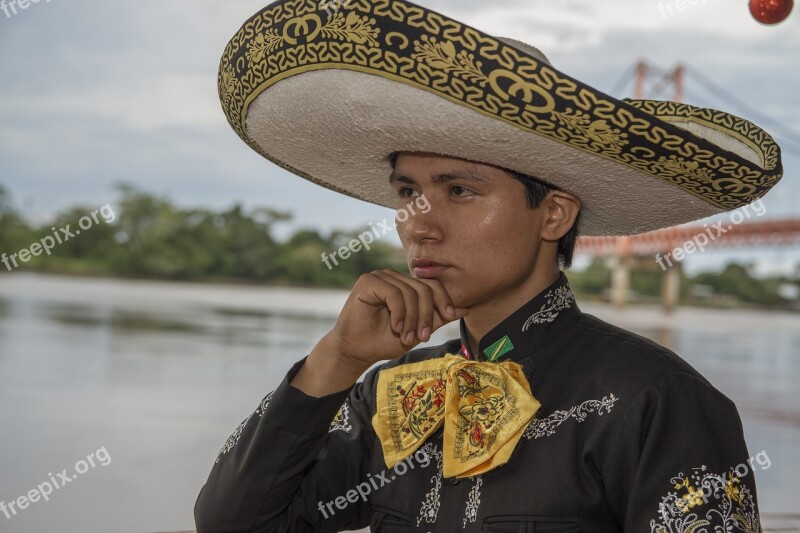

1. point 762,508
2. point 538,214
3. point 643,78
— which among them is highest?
point 643,78

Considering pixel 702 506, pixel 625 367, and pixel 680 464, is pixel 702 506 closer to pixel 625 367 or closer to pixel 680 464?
pixel 680 464

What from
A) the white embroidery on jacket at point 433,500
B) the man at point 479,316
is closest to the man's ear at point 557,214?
the man at point 479,316

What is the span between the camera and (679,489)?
865 millimetres

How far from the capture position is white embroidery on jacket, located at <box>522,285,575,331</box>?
113 cm

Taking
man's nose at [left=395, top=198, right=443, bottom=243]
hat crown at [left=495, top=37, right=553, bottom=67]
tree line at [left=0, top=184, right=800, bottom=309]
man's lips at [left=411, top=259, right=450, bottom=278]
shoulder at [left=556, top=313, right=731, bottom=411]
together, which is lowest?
shoulder at [left=556, top=313, right=731, bottom=411]

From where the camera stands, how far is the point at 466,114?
927 millimetres

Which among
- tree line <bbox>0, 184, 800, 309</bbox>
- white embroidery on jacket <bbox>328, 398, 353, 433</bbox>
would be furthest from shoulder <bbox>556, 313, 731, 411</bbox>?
tree line <bbox>0, 184, 800, 309</bbox>

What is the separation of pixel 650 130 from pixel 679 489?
1.27ft

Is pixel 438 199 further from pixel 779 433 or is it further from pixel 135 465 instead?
pixel 779 433

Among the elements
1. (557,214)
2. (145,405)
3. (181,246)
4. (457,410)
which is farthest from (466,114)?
(181,246)

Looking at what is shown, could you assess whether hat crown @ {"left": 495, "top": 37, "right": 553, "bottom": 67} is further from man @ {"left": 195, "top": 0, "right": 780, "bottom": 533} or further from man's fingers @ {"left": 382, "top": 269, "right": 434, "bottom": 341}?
man's fingers @ {"left": 382, "top": 269, "right": 434, "bottom": 341}

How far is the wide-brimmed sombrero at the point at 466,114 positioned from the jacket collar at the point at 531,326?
16 centimetres

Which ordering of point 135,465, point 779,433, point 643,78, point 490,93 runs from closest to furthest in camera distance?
point 490,93, point 135,465, point 779,433, point 643,78

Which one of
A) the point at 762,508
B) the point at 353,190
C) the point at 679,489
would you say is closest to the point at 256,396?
the point at 762,508
